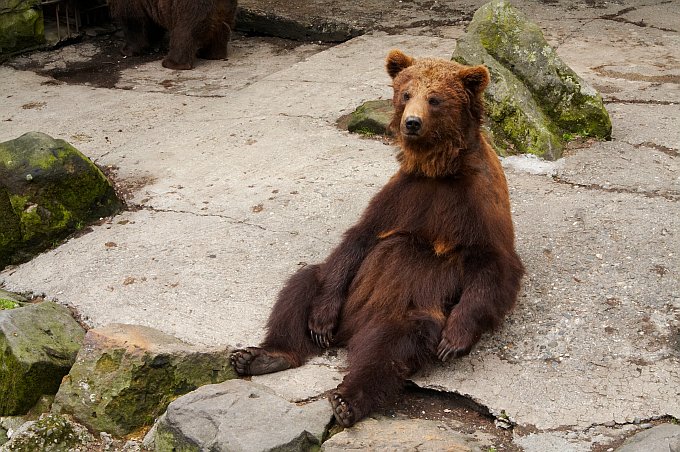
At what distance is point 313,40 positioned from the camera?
11.1m

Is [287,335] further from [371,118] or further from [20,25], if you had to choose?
[20,25]

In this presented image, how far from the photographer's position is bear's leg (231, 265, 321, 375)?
469 cm

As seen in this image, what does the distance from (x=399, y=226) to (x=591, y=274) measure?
1206 mm

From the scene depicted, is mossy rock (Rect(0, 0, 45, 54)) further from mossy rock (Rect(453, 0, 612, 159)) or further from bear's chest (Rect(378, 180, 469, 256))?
bear's chest (Rect(378, 180, 469, 256))

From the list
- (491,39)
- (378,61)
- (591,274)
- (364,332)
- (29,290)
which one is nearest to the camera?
(364,332)

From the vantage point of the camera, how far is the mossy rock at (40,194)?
631 cm

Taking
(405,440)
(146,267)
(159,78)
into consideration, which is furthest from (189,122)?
(405,440)

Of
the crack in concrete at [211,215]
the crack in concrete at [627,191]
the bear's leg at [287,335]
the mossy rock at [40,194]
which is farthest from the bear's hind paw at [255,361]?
the crack in concrete at [627,191]

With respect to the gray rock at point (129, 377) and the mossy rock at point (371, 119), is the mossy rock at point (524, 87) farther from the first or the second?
the gray rock at point (129, 377)

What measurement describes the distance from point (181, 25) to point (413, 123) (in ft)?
20.0

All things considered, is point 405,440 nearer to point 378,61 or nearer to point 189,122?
point 189,122

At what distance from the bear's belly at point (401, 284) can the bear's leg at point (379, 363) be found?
10cm

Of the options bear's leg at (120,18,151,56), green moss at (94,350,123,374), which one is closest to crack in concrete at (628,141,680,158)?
green moss at (94,350,123,374)

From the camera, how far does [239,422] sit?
4082 mm
